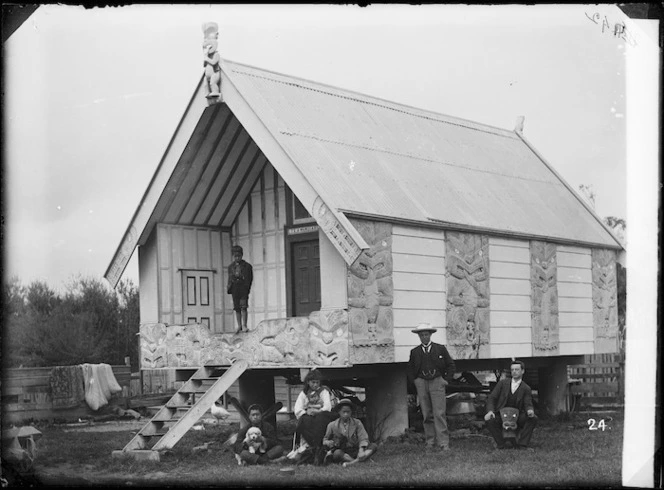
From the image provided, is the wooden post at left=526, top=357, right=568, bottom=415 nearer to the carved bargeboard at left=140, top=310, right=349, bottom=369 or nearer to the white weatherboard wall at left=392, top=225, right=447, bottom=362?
the white weatherboard wall at left=392, top=225, right=447, bottom=362

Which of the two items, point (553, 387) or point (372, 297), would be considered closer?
point (372, 297)

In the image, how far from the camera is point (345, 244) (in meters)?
16.7

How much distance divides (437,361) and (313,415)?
7.78 feet

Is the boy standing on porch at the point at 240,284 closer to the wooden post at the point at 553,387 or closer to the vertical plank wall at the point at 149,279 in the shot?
the vertical plank wall at the point at 149,279

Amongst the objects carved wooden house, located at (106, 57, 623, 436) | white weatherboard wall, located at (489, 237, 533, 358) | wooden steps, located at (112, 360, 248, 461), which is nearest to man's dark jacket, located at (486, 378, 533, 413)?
carved wooden house, located at (106, 57, 623, 436)

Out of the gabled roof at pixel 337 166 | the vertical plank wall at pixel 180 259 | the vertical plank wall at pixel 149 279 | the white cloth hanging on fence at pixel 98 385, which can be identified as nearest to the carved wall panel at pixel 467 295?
the gabled roof at pixel 337 166

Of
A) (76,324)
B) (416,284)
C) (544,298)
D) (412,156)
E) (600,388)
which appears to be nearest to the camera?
(416,284)

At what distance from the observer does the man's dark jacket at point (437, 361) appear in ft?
56.8

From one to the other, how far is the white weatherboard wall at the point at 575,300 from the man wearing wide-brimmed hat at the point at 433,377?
19.9ft

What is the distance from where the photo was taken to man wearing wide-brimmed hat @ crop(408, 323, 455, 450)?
17.3m

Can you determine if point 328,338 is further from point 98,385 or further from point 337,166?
point 98,385

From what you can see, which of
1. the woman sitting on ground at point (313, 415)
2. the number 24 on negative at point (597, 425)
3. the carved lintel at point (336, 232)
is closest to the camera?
the woman sitting on ground at point (313, 415)

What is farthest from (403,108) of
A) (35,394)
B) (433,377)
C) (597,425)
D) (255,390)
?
(35,394)

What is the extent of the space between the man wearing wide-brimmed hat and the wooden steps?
3111 mm
